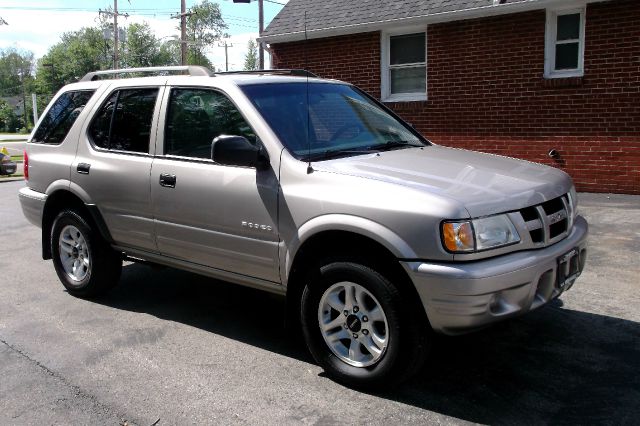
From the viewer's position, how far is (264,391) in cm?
371

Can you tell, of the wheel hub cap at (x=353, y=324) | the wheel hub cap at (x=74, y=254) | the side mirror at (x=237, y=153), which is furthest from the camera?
the wheel hub cap at (x=74, y=254)

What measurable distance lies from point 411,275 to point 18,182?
16173 mm

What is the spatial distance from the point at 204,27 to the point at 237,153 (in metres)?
85.6

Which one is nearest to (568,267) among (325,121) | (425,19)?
(325,121)

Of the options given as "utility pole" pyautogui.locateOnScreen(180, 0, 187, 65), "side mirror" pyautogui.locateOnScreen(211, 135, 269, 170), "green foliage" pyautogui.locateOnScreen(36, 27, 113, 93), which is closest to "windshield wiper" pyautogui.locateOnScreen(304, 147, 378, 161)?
"side mirror" pyautogui.locateOnScreen(211, 135, 269, 170)

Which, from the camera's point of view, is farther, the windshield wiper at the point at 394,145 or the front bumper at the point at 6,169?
the front bumper at the point at 6,169

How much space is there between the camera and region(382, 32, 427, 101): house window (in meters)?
11.8

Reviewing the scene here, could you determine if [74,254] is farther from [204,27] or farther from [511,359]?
[204,27]

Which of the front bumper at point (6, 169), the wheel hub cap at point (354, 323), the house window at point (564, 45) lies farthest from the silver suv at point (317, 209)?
the front bumper at point (6, 169)

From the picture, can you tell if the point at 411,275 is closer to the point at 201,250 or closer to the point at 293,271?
the point at 293,271

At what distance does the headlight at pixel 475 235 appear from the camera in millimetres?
3246

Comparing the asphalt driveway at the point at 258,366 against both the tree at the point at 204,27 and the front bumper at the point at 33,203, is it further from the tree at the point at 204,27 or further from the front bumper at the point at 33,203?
the tree at the point at 204,27

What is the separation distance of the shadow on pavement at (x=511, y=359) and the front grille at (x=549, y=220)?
85 cm

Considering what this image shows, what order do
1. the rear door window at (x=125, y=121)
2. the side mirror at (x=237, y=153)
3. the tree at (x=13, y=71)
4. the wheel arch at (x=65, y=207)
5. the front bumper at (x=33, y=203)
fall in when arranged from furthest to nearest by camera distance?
the tree at (x=13, y=71)
the front bumper at (x=33, y=203)
the wheel arch at (x=65, y=207)
the rear door window at (x=125, y=121)
the side mirror at (x=237, y=153)
